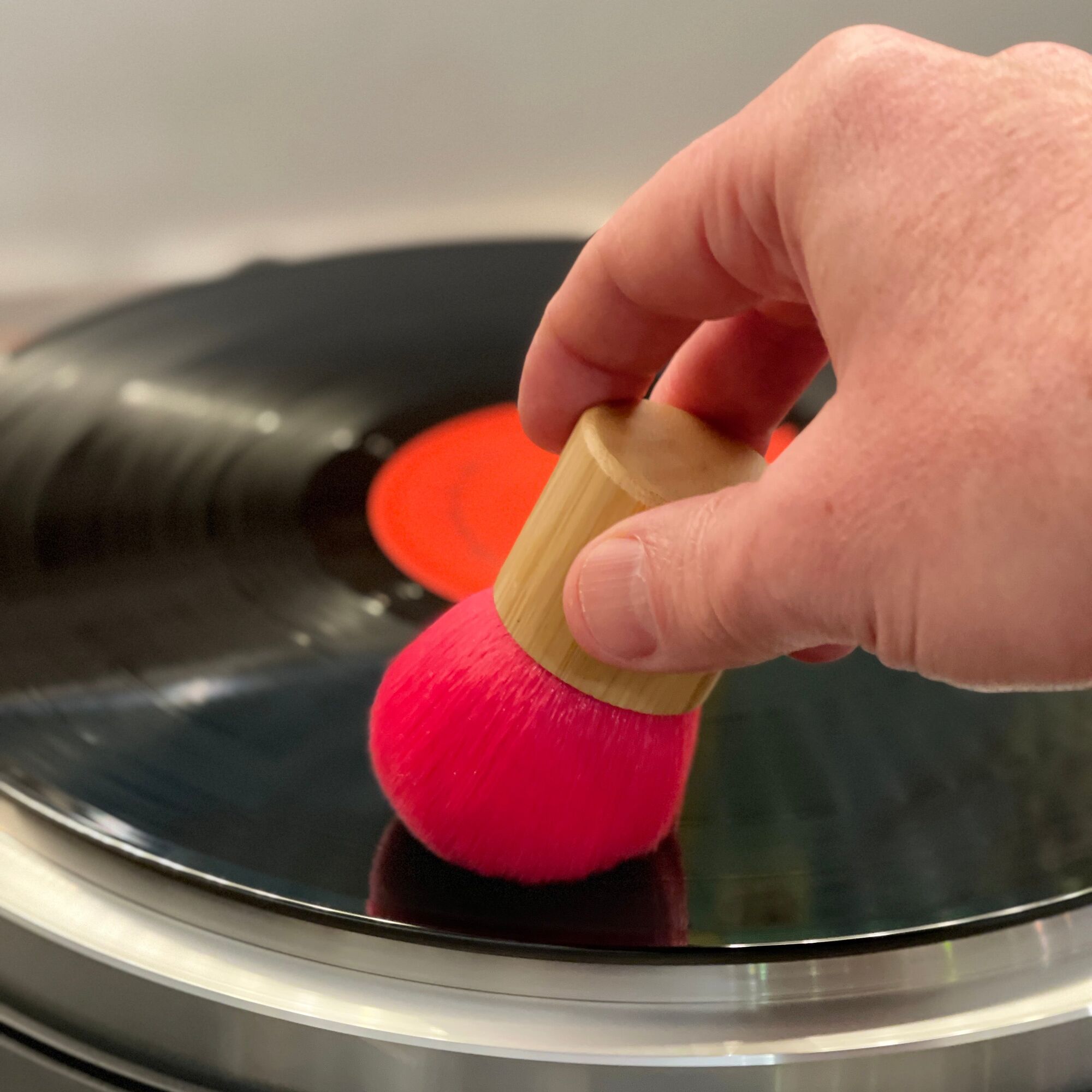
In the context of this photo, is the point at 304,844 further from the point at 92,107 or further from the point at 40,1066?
the point at 92,107

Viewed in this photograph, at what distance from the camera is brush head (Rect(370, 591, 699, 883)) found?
419mm

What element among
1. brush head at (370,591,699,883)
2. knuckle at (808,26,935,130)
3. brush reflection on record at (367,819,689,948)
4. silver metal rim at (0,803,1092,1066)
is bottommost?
silver metal rim at (0,803,1092,1066)

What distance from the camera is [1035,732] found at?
0.56 metres

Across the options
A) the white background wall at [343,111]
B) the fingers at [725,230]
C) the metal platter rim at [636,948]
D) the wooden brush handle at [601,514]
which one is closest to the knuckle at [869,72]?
the fingers at [725,230]

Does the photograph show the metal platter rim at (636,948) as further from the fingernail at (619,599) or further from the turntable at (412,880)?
the fingernail at (619,599)

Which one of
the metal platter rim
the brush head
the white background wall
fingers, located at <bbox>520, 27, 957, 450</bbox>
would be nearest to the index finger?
fingers, located at <bbox>520, 27, 957, 450</bbox>

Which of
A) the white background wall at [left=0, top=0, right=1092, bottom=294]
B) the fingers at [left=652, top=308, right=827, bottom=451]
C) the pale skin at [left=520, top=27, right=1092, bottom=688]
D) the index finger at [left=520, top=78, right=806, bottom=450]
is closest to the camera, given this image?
the pale skin at [left=520, top=27, right=1092, bottom=688]

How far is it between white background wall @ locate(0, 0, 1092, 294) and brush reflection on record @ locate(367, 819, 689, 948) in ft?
3.69

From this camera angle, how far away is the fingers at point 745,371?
0.52m

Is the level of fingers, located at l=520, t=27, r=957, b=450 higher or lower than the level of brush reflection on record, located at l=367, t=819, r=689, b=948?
higher

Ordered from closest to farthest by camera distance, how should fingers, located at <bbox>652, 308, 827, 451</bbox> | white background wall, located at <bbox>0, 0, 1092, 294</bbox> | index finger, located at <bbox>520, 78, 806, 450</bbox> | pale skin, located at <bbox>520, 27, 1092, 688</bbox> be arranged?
pale skin, located at <bbox>520, 27, 1092, 688</bbox>, index finger, located at <bbox>520, 78, 806, 450</bbox>, fingers, located at <bbox>652, 308, 827, 451</bbox>, white background wall, located at <bbox>0, 0, 1092, 294</bbox>

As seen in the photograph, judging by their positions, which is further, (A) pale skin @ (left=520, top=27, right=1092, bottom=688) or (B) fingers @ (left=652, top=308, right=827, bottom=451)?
(B) fingers @ (left=652, top=308, right=827, bottom=451)

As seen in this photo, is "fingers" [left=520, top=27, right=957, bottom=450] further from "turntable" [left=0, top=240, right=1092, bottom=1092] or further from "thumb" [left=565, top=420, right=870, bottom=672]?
"turntable" [left=0, top=240, right=1092, bottom=1092]

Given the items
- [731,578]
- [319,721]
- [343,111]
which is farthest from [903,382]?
[343,111]
